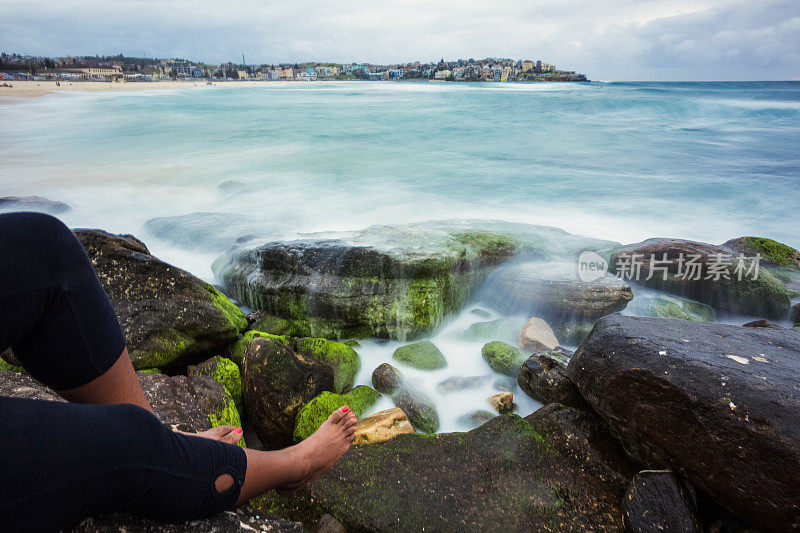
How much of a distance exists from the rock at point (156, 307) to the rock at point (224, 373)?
0.20 meters

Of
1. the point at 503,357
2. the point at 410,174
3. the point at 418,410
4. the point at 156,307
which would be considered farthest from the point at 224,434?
the point at 410,174

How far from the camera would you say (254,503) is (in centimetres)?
222

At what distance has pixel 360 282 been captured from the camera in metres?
4.38

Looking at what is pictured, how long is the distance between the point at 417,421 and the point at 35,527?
2516mm

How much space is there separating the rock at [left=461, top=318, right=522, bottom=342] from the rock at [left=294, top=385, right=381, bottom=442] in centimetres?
151

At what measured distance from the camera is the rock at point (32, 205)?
7832 millimetres

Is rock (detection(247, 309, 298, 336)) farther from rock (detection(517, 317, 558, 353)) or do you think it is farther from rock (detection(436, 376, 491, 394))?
rock (detection(517, 317, 558, 353))

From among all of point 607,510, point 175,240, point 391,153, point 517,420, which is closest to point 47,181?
point 175,240

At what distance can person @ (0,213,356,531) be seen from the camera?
100 centimetres

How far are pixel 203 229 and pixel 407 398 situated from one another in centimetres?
523

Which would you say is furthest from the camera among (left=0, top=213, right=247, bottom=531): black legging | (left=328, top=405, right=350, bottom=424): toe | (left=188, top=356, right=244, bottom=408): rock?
(left=188, top=356, right=244, bottom=408): rock

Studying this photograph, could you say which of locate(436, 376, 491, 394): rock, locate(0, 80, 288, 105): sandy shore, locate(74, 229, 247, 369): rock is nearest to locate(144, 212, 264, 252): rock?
locate(74, 229, 247, 369): rock

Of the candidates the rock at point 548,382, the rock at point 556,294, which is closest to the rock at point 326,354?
the rock at point 548,382

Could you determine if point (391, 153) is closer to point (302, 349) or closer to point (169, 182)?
point (169, 182)
